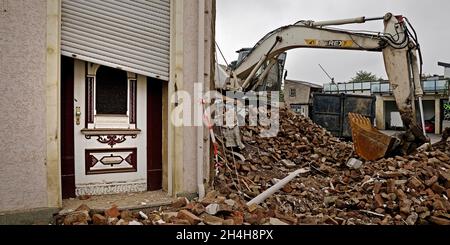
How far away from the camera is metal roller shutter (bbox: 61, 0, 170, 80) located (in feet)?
13.5

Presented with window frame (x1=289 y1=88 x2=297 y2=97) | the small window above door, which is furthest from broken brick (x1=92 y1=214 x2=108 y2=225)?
window frame (x1=289 y1=88 x2=297 y2=97)

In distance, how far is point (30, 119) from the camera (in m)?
3.68

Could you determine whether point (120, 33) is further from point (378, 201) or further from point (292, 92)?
point (292, 92)

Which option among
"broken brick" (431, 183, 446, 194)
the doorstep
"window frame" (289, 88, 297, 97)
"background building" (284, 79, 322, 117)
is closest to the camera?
the doorstep

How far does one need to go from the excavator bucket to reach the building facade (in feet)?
13.8

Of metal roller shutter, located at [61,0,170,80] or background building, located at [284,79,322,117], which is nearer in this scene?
metal roller shutter, located at [61,0,170,80]

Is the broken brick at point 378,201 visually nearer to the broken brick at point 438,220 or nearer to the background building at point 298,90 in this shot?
the broken brick at point 438,220

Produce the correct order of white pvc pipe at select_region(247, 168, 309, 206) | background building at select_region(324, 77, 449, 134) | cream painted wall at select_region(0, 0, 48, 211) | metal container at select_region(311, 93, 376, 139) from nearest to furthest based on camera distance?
1. cream painted wall at select_region(0, 0, 48, 211)
2. white pvc pipe at select_region(247, 168, 309, 206)
3. metal container at select_region(311, 93, 376, 139)
4. background building at select_region(324, 77, 449, 134)

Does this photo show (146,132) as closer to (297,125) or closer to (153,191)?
(153,191)

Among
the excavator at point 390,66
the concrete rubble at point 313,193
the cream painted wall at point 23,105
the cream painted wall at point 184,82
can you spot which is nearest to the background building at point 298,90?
the excavator at point 390,66

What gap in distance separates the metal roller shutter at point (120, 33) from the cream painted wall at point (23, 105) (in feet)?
1.29

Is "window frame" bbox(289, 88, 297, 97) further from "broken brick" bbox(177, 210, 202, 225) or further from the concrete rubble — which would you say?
"broken brick" bbox(177, 210, 202, 225)

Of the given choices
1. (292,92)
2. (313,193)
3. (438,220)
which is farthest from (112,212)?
(292,92)

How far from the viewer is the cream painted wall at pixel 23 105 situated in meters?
3.57
